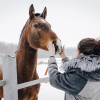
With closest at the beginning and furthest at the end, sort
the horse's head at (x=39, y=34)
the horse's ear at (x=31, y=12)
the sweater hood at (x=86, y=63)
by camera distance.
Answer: the sweater hood at (x=86, y=63), the horse's head at (x=39, y=34), the horse's ear at (x=31, y=12)

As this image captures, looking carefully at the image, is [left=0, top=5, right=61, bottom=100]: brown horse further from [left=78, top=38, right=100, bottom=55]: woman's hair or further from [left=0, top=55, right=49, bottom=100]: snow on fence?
[left=78, top=38, right=100, bottom=55]: woman's hair

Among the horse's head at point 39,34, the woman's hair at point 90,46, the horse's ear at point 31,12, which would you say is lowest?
the woman's hair at point 90,46

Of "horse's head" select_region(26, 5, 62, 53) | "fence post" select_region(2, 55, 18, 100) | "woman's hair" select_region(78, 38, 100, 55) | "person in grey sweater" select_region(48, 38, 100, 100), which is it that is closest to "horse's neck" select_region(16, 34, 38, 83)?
"horse's head" select_region(26, 5, 62, 53)

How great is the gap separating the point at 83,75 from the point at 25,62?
1.16m

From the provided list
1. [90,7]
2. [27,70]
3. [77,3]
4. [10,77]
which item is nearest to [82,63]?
[10,77]

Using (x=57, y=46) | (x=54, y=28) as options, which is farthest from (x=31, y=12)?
(x=54, y=28)

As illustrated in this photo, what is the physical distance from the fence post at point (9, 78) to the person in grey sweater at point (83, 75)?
425 millimetres

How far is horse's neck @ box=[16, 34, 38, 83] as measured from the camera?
64.4 inches

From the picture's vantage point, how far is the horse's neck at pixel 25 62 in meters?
1.64

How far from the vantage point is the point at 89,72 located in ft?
2.48

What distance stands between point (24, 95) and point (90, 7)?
5578 inches

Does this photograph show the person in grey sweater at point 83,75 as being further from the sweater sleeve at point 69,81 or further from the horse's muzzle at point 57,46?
the horse's muzzle at point 57,46

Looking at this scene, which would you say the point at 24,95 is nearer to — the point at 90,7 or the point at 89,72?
the point at 89,72

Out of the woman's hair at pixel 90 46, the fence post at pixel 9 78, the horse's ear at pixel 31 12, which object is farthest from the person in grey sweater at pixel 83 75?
the horse's ear at pixel 31 12
